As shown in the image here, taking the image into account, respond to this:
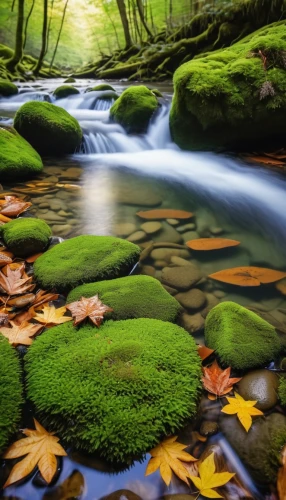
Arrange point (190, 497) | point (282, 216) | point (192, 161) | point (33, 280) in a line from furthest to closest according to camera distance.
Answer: point (192, 161) → point (282, 216) → point (33, 280) → point (190, 497)

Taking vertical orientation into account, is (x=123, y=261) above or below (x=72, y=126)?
below

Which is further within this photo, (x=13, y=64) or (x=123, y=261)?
(x=13, y=64)

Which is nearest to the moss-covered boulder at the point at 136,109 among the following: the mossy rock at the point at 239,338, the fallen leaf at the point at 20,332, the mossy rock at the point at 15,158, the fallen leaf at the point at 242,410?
the mossy rock at the point at 15,158

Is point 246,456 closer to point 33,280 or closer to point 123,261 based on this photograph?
point 123,261

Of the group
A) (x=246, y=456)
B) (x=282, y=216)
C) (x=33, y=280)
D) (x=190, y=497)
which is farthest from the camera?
(x=282, y=216)

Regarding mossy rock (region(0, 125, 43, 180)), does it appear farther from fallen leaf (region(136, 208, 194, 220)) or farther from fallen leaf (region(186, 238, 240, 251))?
fallen leaf (region(186, 238, 240, 251))

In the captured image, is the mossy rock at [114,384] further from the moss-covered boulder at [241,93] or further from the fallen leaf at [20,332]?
the moss-covered boulder at [241,93]

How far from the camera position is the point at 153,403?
5.28 ft

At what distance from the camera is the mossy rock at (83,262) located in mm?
2637

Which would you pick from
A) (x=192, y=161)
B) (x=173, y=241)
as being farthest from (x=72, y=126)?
(x=173, y=241)

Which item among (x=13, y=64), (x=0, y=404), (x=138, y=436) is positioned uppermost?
Answer: (x=13, y=64)

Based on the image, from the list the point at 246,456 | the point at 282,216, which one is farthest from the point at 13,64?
the point at 246,456

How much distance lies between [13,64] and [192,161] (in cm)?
1381

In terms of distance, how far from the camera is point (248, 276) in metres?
2.94
